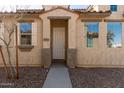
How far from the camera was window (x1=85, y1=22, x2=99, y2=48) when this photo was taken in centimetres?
1625

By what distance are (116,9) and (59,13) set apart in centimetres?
368

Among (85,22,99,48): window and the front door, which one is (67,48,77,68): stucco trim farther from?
the front door

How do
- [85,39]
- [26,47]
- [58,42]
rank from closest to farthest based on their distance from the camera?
[26,47], [85,39], [58,42]

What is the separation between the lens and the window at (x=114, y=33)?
1627 centimetres

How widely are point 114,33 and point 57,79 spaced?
6297mm

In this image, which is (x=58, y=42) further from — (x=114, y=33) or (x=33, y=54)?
(x=114, y=33)

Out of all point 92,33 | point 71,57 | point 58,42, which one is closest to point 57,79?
point 71,57

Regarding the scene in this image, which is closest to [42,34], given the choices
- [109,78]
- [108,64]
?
[108,64]

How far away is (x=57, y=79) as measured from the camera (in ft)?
38.1

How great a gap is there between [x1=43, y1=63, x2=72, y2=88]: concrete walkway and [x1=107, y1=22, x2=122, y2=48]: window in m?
3.54

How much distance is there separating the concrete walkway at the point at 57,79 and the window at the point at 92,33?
2571mm

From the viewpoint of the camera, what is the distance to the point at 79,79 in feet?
38.2

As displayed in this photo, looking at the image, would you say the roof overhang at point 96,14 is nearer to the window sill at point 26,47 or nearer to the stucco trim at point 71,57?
the stucco trim at point 71,57

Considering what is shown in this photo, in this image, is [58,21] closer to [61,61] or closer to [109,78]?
[61,61]
